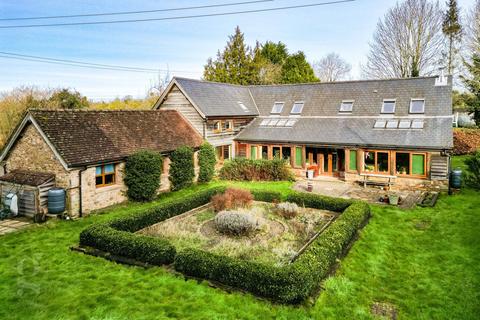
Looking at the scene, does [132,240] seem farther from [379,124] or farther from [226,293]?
[379,124]

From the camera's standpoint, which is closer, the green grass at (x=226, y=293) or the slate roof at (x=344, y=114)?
the green grass at (x=226, y=293)

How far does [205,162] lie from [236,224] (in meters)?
11.6

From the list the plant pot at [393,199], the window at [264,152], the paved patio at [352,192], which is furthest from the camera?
the window at [264,152]

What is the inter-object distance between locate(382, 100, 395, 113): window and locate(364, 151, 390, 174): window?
13.0 feet

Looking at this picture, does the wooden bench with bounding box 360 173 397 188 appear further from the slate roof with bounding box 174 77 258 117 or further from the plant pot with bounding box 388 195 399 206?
the slate roof with bounding box 174 77 258 117

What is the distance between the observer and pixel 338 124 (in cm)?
2611

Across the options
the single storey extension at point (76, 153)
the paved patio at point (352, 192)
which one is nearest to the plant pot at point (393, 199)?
the paved patio at point (352, 192)

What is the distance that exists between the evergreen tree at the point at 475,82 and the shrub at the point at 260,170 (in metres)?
23.3

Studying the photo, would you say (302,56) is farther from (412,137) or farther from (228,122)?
(412,137)

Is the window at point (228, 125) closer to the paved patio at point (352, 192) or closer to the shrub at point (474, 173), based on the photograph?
the paved patio at point (352, 192)

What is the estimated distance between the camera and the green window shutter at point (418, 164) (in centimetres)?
2150

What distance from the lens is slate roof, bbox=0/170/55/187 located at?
52.1ft

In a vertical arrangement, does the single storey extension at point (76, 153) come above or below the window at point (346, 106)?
below

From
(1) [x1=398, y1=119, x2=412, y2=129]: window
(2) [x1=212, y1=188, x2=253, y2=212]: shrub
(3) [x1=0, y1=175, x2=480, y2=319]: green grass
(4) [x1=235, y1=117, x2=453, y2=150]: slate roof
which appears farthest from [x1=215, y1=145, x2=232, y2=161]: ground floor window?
(3) [x1=0, y1=175, x2=480, y2=319]: green grass
